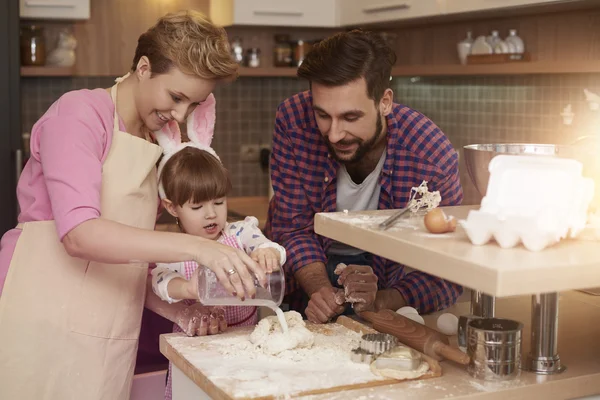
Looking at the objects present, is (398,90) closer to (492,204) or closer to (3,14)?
(3,14)

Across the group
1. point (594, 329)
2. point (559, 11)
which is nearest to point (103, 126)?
point (594, 329)

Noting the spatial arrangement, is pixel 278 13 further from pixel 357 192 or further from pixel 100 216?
pixel 100 216

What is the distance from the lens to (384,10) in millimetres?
3176

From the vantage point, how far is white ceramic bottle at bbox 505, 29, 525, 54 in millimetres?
2902

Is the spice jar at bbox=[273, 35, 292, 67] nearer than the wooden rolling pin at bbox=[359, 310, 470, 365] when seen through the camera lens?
No

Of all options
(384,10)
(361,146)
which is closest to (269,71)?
(384,10)

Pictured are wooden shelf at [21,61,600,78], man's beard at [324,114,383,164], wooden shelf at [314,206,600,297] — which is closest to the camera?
wooden shelf at [314,206,600,297]

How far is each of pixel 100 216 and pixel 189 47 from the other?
39 cm

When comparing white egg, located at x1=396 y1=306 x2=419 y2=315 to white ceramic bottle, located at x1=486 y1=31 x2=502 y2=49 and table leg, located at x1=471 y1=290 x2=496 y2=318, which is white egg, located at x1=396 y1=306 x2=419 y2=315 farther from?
white ceramic bottle, located at x1=486 y1=31 x2=502 y2=49

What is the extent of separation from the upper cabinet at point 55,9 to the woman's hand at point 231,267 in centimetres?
222

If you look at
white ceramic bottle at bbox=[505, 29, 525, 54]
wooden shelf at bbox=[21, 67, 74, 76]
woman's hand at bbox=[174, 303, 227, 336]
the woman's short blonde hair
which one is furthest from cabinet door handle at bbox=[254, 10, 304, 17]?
woman's hand at bbox=[174, 303, 227, 336]

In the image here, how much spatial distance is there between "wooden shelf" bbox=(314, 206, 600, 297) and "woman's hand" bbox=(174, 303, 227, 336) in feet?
1.24

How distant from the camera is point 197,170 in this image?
1890 mm

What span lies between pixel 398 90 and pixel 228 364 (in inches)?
107
